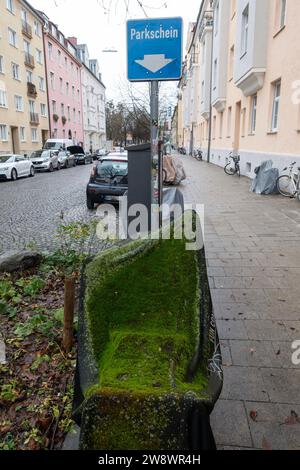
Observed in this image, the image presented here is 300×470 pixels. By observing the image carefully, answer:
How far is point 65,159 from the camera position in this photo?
3158 centimetres

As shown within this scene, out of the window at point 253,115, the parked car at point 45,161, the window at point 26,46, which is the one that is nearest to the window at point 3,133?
the parked car at point 45,161

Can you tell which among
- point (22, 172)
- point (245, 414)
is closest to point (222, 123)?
point (22, 172)

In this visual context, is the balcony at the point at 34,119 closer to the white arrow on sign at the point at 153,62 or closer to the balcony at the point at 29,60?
the balcony at the point at 29,60

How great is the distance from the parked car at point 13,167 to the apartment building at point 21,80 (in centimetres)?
701

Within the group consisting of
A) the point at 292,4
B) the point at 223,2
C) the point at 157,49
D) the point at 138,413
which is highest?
the point at 223,2

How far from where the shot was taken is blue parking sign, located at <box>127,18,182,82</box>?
402 cm

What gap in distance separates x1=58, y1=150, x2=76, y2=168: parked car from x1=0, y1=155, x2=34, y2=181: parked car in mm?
7106

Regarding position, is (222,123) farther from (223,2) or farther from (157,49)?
(157,49)

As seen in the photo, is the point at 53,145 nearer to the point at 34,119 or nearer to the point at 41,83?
the point at 34,119

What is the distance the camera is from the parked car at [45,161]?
27.1 meters

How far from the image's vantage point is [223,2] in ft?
74.1

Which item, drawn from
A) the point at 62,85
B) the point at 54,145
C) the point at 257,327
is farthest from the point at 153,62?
the point at 62,85

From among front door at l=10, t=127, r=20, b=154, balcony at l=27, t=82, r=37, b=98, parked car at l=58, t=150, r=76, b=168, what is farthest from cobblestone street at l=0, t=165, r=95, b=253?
balcony at l=27, t=82, r=37, b=98

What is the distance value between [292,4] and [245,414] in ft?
40.6
